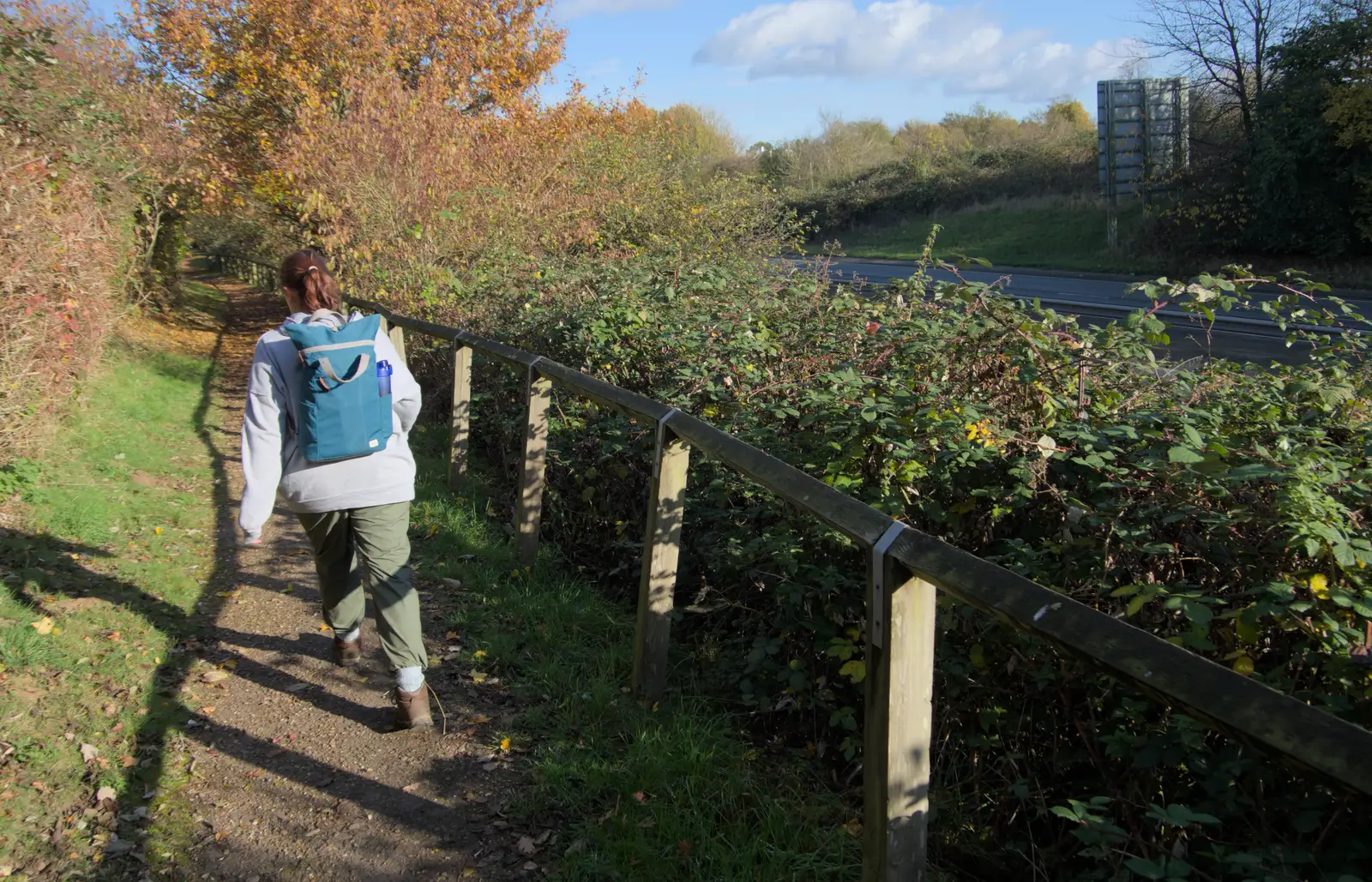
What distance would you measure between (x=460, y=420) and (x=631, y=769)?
4.15 m

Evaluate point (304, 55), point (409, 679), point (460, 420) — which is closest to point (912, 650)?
point (409, 679)

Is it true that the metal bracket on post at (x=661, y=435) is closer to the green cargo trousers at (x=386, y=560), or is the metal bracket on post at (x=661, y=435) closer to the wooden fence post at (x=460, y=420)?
the green cargo trousers at (x=386, y=560)

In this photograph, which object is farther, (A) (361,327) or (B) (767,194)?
(B) (767,194)

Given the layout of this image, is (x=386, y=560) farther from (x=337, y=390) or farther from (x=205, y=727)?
(x=205, y=727)

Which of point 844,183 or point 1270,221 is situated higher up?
point 844,183

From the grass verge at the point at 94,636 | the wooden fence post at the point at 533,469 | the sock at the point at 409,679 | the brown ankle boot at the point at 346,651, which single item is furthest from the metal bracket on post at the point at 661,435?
the grass verge at the point at 94,636

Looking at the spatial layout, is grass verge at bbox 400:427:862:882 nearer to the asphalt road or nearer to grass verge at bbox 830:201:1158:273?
the asphalt road

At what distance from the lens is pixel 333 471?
366cm

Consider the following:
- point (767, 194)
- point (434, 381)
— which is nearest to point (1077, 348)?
point (434, 381)

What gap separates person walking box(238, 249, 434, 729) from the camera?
362cm

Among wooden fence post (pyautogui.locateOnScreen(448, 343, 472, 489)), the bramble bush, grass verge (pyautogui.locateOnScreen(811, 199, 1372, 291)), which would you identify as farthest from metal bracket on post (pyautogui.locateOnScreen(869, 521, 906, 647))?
grass verge (pyautogui.locateOnScreen(811, 199, 1372, 291))

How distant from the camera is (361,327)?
143 inches

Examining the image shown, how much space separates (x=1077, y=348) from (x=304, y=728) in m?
3.40

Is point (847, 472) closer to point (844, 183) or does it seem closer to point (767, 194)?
point (767, 194)
